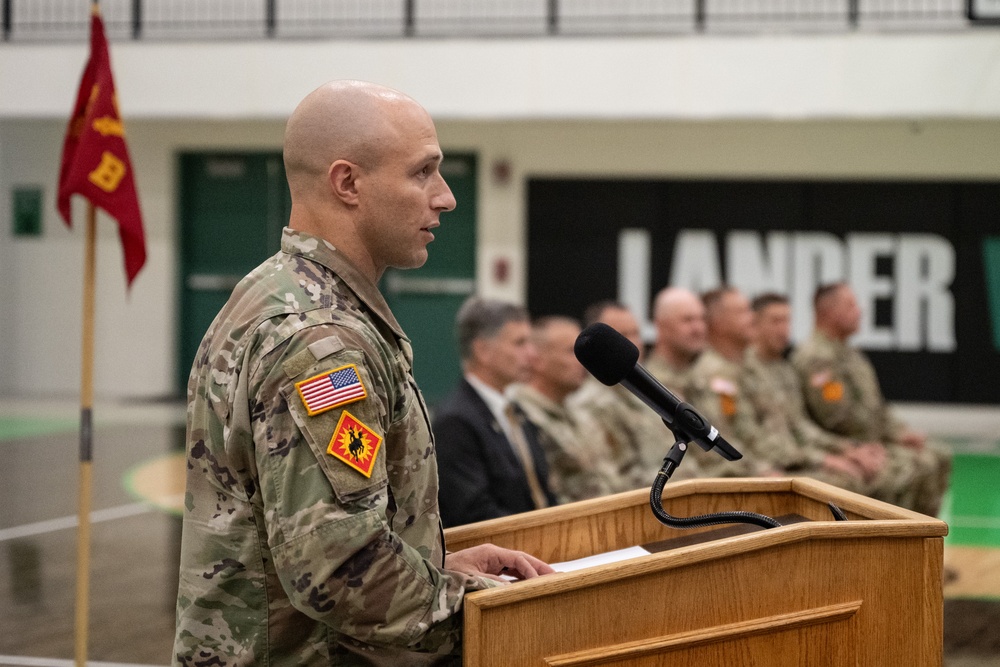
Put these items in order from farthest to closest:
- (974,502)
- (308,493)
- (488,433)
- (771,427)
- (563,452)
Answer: (974,502) < (771,427) < (563,452) < (488,433) < (308,493)

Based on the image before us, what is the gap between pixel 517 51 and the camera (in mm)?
10641

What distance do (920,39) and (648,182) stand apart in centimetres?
303

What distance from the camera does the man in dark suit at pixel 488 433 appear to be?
3.73 metres

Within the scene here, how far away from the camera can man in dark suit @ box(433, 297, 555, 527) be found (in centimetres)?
373

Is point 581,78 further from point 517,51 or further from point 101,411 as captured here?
point 101,411

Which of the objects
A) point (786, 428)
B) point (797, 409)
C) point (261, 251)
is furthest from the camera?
point (261, 251)

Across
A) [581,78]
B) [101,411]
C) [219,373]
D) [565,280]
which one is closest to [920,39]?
[581,78]

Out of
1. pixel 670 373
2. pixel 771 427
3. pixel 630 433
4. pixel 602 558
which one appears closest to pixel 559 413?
pixel 630 433

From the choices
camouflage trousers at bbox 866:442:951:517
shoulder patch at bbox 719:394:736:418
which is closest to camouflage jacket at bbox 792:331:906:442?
camouflage trousers at bbox 866:442:951:517

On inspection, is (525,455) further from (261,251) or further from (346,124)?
(261,251)

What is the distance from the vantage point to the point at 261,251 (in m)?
13.0

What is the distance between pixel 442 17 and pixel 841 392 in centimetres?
707

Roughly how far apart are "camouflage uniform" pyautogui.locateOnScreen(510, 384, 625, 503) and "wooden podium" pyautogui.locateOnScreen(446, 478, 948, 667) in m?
2.82

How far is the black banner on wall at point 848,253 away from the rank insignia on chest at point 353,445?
10505 millimetres
